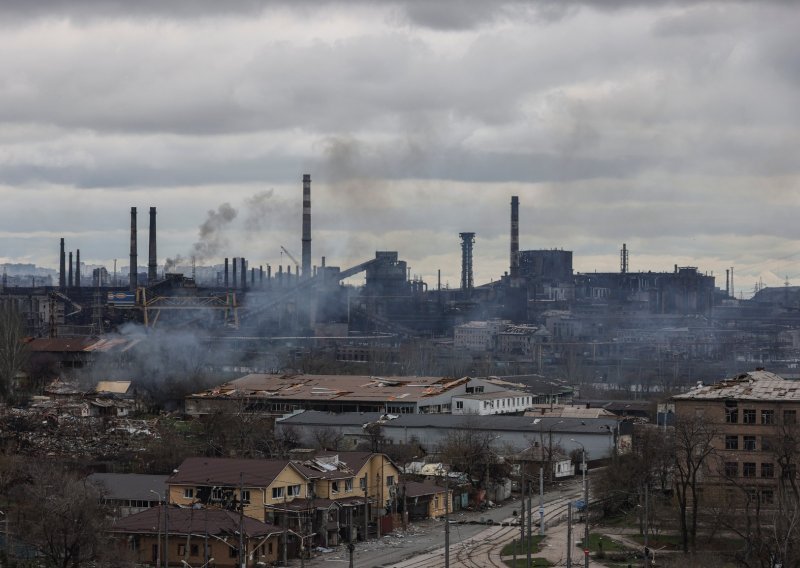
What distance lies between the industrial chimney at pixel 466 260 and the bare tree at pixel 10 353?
2443 inches

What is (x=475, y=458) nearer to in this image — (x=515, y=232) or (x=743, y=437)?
(x=743, y=437)

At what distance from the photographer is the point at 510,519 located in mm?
36312

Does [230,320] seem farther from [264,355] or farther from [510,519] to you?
[510,519]

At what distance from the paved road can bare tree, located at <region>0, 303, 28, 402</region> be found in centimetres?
2633

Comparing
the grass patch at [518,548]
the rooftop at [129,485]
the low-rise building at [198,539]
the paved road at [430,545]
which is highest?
the rooftop at [129,485]

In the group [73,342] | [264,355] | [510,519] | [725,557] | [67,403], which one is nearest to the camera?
[725,557]

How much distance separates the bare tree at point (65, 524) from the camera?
2773cm

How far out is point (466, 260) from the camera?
127m

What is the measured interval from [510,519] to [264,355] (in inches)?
1916

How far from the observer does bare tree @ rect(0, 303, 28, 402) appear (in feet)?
193

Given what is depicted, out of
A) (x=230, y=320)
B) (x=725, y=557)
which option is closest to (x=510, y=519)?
(x=725, y=557)

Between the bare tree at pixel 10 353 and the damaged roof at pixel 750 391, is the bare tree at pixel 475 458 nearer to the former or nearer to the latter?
the damaged roof at pixel 750 391

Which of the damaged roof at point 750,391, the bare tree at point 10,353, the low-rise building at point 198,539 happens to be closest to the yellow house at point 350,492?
the low-rise building at point 198,539

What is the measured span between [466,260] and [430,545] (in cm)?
9530
